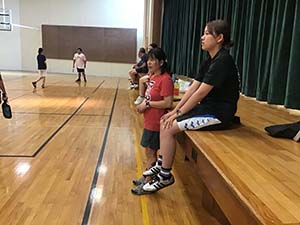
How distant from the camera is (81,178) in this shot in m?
3.38

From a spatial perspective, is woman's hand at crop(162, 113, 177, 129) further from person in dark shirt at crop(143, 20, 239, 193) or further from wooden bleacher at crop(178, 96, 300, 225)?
wooden bleacher at crop(178, 96, 300, 225)

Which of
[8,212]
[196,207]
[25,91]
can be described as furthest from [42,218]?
[25,91]

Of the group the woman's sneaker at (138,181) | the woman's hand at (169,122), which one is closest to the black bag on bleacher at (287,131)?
the woman's hand at (169,122)

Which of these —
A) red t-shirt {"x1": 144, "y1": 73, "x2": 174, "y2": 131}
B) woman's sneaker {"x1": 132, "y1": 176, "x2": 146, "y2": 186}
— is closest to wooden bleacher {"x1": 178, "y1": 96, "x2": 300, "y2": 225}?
red t-shirt {"x1": 144, "y1": 73, "x2": 174, "y2": 131}

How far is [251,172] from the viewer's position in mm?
1828

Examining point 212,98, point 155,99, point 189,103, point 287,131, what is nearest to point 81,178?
point 155,99

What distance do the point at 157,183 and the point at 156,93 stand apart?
0.77 meters

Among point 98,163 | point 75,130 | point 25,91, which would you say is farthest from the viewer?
point 25,91

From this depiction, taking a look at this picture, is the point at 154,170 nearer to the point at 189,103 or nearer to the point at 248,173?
the point at 189,103

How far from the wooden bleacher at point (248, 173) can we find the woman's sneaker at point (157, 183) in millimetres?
309

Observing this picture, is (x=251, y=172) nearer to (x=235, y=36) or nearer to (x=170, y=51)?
(x=235, y=36)

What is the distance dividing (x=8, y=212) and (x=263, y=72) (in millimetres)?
3079

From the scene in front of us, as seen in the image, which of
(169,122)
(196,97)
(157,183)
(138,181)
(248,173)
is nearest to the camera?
(248,173)

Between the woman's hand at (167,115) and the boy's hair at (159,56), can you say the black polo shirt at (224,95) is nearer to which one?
the woman's hand at (167,115)
